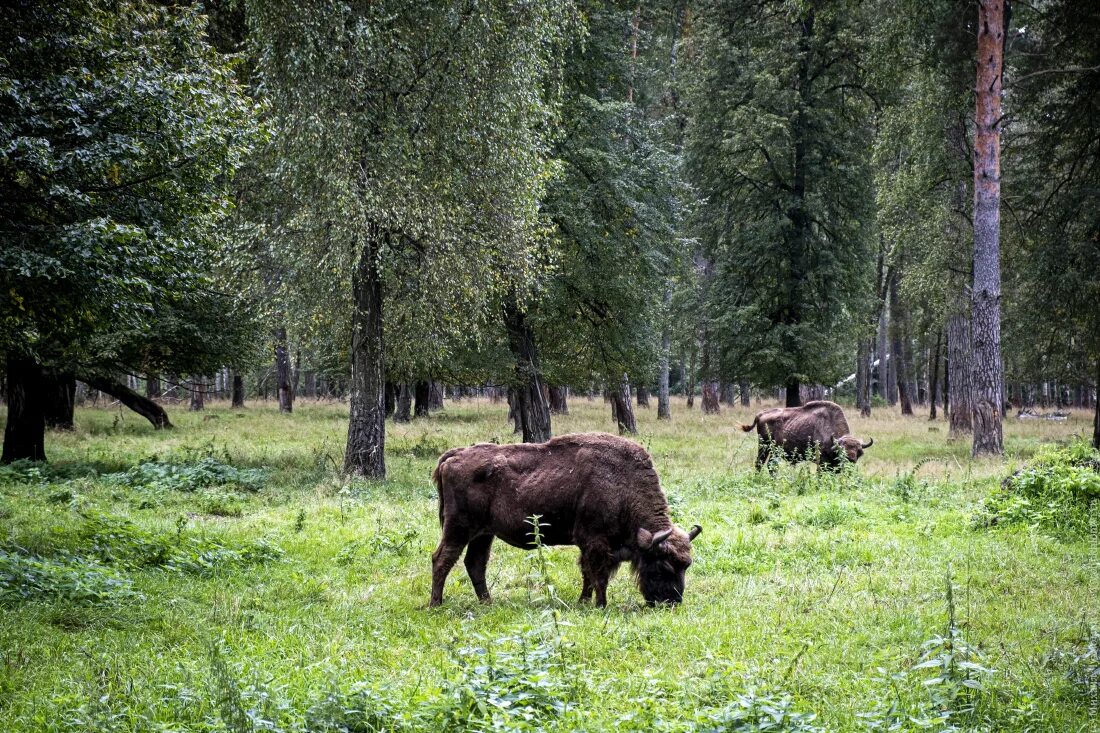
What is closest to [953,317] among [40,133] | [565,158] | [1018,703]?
[565,158]

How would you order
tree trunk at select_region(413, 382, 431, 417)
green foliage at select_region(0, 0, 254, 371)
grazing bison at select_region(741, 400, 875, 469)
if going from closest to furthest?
green foliage at select_region(0, 0, 254, 371)
grazing bison at select_region(741, 400, 875, 469)
tree trunk at select_region(413, 382, 431, 417)

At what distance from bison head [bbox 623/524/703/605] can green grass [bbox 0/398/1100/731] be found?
10.4 inches

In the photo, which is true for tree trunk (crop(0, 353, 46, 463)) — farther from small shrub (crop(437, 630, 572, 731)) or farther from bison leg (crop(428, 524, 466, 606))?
small shrub (crop(437, 630, 572, 731))

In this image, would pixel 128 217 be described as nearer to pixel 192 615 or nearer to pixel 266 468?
pixel 192 615

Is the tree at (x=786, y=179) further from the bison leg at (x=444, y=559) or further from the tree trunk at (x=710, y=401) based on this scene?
the bison leg at (x=444, y=559)

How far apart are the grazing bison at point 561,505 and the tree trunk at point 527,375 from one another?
504 inches

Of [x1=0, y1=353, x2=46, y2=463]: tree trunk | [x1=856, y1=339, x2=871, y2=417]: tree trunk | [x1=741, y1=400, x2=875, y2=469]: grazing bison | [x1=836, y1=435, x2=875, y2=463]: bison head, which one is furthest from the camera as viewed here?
[x1=856, y1=339, x2=871, y2=417]: tree trunk

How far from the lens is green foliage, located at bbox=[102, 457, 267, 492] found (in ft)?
53.4

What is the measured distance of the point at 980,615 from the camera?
7.96 metres

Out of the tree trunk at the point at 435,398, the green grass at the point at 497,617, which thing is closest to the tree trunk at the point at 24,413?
the green grass at the point at 497,617

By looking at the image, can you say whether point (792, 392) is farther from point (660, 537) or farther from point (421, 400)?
point (660, 537)

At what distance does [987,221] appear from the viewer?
19391 mm

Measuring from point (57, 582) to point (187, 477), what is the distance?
28.1 feet

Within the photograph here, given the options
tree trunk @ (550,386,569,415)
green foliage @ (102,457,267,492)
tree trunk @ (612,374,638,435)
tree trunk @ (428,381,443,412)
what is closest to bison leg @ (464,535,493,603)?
green foliage @ (102,457,267,492)
